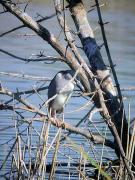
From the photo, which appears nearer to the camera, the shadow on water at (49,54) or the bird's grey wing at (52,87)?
the bird's grey wing at (52,87)

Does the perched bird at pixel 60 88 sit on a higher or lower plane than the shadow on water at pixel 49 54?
lower

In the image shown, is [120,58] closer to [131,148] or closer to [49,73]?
[49,73]

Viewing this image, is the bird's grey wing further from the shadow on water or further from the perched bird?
the shadow on water

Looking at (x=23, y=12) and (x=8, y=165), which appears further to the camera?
(x=8, y=165)

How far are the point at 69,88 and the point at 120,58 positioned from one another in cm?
1219

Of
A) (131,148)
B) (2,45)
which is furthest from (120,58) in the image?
(131,148)

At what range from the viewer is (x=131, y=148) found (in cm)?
752

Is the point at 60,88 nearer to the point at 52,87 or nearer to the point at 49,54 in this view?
the point at 52,87

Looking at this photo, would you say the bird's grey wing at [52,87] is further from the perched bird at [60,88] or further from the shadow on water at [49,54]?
the shadow on water at [49,54]

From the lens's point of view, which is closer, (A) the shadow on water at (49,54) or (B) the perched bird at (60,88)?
(B) the perched bird at (60,88)

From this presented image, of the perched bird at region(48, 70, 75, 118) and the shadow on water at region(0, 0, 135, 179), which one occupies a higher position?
the shadow on water at region(0, 0, 135, 179)

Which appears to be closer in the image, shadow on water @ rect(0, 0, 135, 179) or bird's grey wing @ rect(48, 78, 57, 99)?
bird's grey wing @ rect(48, 78, 57, 99)

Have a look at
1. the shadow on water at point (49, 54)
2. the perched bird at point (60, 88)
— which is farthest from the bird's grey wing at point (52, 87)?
the shadow on water at point (49, 54)

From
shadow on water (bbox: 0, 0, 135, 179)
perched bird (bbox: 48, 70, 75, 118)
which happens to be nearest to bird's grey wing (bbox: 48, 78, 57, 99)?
perched bird (bbox: 48, 70, 75, 118)
